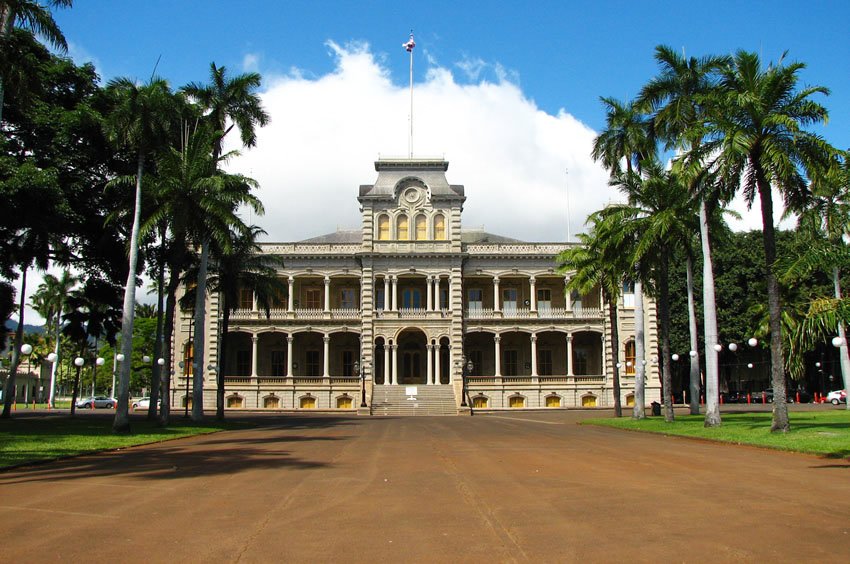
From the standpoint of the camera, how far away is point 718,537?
7984mm

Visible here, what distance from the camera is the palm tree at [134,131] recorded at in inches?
1102

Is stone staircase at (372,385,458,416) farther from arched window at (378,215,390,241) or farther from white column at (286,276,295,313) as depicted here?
arched window at (378,215,390,241)

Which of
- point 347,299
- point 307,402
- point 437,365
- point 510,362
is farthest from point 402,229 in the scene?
point 307,402

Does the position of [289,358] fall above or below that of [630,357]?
above

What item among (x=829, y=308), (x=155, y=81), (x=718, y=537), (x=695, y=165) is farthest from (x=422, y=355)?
(x=718, y=537)

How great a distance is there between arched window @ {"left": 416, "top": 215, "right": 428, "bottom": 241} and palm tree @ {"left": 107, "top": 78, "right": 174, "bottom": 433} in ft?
93.9

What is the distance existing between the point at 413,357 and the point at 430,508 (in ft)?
158

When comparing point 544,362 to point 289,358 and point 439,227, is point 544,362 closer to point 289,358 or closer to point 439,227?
point 439,227

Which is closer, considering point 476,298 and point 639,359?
point 639,359

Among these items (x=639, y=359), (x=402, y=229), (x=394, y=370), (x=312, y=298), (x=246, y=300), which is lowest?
(x=394, y=370)

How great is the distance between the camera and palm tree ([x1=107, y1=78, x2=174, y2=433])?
27984 mm

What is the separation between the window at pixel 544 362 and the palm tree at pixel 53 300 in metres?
42.2

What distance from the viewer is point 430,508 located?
1005 centimetres

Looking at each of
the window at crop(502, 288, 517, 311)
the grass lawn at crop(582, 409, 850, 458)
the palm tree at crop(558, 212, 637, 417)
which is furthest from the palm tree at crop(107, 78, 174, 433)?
the window at crop(502, 288, 517, 311)
